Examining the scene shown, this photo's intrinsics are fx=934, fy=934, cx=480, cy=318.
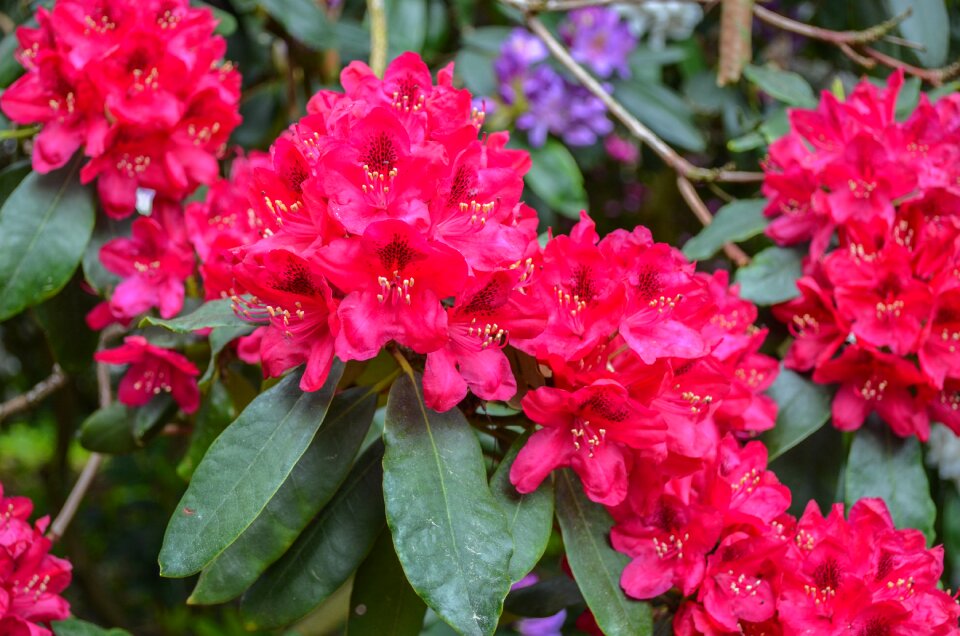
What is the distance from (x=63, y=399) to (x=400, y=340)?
5.33 feet

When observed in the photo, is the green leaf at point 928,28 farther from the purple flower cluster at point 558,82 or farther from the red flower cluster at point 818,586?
the red flower cluster at point 818,586

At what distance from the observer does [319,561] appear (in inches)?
38.9

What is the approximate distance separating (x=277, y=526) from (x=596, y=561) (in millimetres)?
330

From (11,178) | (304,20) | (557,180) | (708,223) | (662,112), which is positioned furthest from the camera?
(662,112)

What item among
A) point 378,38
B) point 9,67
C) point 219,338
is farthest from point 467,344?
point 9,67

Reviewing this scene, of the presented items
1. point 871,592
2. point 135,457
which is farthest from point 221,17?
point 135,457

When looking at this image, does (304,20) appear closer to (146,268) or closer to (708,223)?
(146,268)

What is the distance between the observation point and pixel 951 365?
1170mm

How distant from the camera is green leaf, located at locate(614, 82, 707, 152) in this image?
202 cm

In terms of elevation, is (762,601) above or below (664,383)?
below

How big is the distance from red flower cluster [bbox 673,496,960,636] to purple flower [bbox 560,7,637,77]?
1.31 meters

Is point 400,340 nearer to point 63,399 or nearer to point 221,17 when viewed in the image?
point 221,17

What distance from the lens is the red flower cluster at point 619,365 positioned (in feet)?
2.97

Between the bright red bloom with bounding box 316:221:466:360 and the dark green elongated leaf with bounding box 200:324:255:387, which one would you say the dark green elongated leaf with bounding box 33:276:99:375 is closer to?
the dark green elongated leaf with bounding box 200:324:255:387
